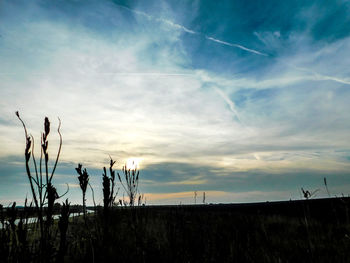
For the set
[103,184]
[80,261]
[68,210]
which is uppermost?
[103,184]

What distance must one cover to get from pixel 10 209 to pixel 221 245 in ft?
15.0

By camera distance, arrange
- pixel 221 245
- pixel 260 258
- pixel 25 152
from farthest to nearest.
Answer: pixel 221 245 < pixel 260 258 < pixel 25 152

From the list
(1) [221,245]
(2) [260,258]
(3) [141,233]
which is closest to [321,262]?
(2) [260,258]

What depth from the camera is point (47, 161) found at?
1613 millimetres

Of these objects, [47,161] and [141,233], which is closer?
[47,161]

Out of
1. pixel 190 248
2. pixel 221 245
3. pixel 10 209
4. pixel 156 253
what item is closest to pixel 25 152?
pixel 10 209

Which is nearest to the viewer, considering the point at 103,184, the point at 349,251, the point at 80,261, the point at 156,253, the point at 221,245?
the point at 103,184

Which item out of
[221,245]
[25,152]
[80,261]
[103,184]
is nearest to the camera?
[25,152]

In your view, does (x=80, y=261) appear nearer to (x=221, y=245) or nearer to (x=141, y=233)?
(x=141, y=233)

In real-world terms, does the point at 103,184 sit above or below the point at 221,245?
above

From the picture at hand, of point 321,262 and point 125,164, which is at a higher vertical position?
point 125,164

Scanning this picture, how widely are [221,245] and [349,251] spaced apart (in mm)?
2625

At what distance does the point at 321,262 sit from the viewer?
13.3 feet

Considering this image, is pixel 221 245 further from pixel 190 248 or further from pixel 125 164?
pixel 125 164
